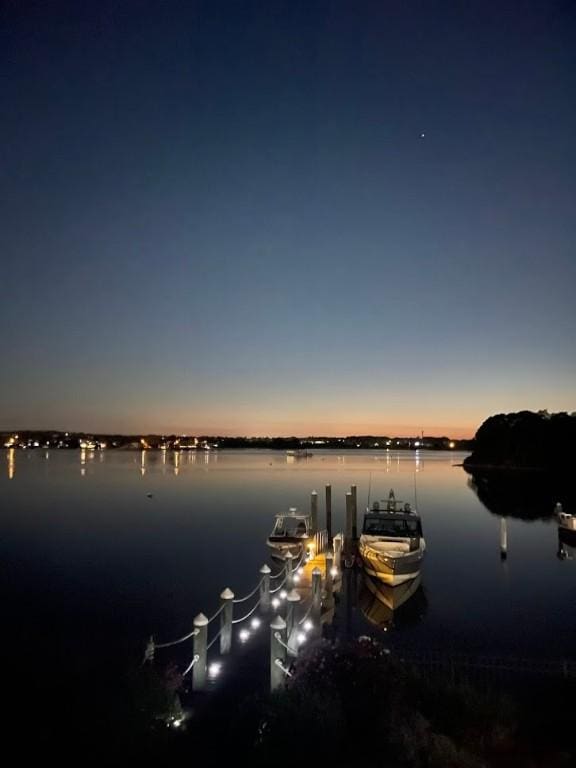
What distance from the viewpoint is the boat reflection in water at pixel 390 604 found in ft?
71.9

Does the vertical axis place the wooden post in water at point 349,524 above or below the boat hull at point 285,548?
above

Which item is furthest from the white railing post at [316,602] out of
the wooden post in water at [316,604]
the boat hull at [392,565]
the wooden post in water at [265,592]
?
the boat hull at [392,565]

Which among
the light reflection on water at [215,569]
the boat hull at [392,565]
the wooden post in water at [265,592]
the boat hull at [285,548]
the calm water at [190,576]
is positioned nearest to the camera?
the wooden post in water at [265,592]

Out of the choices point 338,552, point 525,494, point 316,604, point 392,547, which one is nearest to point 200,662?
point 316,604

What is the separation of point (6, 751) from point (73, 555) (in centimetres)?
2900

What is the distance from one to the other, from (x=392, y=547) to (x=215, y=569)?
1081cm

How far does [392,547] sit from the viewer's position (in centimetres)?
2608

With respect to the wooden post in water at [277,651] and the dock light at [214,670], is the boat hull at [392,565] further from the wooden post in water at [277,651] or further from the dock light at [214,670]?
the wooden post in water at [277,651]

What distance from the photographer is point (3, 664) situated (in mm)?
15023

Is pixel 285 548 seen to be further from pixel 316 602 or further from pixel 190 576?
pixel 316 602

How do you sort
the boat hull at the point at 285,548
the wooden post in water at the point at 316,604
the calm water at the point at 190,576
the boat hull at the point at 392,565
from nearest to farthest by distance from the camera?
the wooden post in water at the point at 316,604 < the calm water at the point at 190,576 < the boat hull at the point at 392,565 < the boat hull at the point at 285,548

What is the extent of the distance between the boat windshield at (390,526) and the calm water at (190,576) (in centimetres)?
266

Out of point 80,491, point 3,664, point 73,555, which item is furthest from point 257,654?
point 80,491

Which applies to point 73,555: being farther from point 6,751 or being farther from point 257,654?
point 6,751
